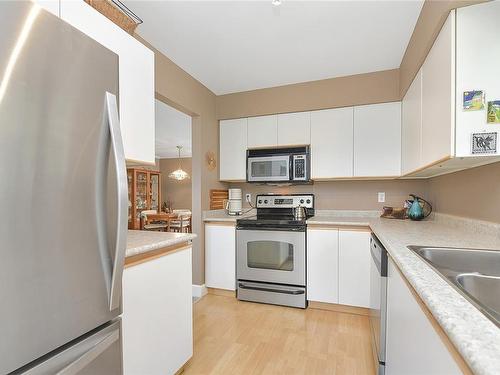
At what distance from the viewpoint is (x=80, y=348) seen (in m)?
0.78

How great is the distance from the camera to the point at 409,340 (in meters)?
0.93

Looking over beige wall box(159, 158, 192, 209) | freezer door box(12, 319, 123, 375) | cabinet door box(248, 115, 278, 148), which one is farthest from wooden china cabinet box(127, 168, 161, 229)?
freezer door box(12, 319, 123, 375)

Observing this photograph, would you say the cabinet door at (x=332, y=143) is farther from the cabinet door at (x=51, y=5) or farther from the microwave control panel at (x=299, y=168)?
the cabinet door at (x=51, y=5)

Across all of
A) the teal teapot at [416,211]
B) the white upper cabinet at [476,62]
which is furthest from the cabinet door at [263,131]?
the white upper cabinet at [476,62]

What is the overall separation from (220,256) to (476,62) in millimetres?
2523

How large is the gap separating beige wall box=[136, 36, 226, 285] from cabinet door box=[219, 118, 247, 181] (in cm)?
9

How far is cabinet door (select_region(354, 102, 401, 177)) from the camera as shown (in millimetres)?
2561

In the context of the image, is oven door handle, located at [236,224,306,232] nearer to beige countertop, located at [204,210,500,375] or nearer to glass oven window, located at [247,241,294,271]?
glass oven window, located at [247,241,294,271]

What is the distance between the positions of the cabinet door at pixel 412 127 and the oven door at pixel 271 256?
3.71 ft

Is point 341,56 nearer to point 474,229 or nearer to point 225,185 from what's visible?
point 474,229

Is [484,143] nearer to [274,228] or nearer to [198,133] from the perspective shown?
[274,228]

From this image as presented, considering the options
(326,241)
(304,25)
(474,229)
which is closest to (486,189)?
(474,229)

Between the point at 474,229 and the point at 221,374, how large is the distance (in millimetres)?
1818

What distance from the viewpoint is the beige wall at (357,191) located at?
2.78 meters
